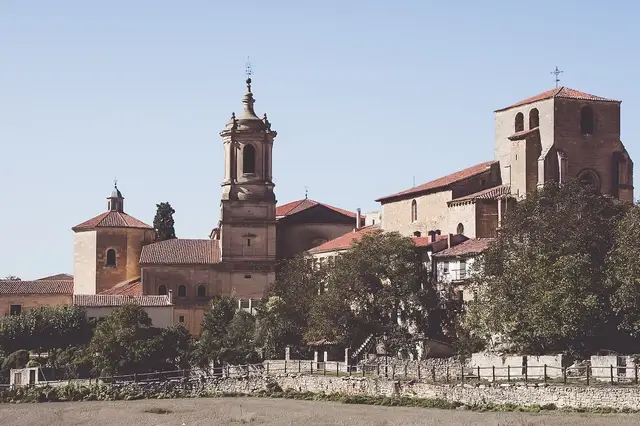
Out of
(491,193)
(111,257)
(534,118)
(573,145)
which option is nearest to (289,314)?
(491,193)

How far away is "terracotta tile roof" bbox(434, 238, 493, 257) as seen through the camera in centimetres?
7562

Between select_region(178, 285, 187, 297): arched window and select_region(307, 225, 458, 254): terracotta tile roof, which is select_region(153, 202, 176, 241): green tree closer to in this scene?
select_region(178, 285, 187, 297): arched window

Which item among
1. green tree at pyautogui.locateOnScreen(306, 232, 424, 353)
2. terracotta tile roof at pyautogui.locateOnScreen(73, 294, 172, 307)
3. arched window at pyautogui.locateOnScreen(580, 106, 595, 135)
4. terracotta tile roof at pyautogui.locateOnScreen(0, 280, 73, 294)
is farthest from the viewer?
terracotta tile roof at pyautogui.locateOnScreen(0, 280, 73, 294)

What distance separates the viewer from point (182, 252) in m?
98.5

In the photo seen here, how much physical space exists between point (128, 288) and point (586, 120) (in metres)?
32.4

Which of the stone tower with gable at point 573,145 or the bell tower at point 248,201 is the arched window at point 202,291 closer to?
the bell tower at point 248,201

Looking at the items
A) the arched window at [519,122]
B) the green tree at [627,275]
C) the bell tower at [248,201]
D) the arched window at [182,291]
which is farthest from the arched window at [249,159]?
the green tree at [627,275]

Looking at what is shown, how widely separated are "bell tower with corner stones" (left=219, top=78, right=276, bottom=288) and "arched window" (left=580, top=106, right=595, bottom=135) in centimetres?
2318

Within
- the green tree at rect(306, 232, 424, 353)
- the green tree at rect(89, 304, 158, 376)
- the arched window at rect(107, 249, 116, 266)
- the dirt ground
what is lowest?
the dirt ground

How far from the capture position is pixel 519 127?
84.6m

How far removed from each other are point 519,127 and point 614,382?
99.1 ft

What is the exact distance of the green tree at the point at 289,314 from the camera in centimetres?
7838

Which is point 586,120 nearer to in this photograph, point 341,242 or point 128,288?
point 341,242

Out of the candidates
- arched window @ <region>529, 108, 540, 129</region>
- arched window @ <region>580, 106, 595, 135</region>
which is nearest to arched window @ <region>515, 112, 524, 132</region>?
arched window @ <region>529, 108, 540, 129</region>
